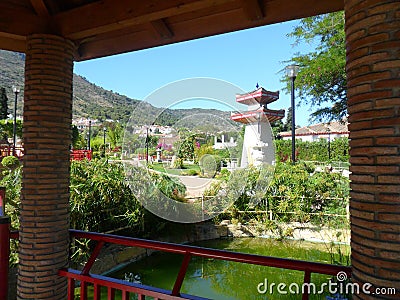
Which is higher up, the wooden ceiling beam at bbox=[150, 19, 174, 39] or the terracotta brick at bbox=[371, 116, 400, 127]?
the wooden ceiling beam at bbox=[150, 19, 174, 39]

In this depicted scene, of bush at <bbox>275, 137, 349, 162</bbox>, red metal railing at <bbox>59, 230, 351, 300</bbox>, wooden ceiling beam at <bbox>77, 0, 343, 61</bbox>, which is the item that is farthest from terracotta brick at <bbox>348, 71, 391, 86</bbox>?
bush at <bbox>275, 137, 349, 162</bbox>

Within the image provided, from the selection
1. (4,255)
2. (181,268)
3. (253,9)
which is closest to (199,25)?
(253,9)

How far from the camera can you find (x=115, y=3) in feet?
6.43

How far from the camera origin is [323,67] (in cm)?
632

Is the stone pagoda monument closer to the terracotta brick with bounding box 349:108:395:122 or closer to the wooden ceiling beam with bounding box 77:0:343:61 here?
the wooden ceiling beam with bounding box 77:0:343:61

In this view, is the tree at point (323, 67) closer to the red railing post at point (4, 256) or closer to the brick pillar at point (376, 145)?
the brick pillar at point (376, 145)

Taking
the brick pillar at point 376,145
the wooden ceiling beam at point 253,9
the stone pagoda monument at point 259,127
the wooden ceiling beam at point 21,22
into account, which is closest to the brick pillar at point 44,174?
the wooden ceiling beam at point 21,22

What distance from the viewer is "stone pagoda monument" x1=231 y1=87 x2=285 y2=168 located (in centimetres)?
613

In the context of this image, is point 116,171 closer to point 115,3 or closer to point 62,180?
point 62,180

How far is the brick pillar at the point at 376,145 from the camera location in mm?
1000

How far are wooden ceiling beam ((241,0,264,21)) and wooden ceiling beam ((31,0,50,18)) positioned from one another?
1.38 metres

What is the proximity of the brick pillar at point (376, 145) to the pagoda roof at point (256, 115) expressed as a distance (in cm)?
355

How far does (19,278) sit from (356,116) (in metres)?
2.30

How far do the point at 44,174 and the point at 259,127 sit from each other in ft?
16.4
